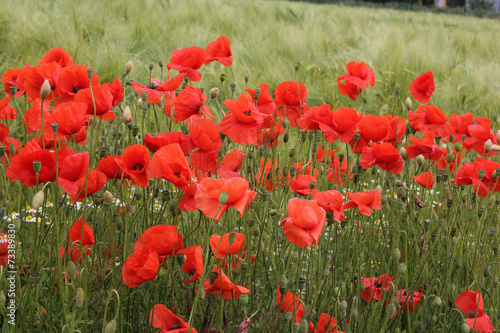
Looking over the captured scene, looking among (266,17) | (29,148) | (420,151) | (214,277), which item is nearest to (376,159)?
(420,151)

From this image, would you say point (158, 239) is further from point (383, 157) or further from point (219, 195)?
point (383, 157)

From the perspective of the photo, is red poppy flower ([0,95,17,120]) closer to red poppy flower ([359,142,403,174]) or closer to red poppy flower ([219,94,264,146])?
red poppy flower ([219,94,264,146])

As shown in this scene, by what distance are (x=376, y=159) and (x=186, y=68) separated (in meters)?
0.56

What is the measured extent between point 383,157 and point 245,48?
2.35m

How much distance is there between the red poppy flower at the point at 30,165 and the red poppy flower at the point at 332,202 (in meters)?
0.47

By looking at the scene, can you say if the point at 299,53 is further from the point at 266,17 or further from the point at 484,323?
the point at 484,323

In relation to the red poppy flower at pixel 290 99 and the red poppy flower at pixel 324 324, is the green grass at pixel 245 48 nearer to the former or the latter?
the red poppy flower at pixel 290 99

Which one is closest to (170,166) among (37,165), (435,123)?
(37,165)

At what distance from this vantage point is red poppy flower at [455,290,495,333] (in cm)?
93

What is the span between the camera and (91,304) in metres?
0.96

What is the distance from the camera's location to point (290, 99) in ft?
4.22

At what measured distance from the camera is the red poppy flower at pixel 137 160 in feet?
2.70

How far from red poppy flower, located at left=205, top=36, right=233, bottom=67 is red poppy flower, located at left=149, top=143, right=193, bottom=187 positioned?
647 millimetres

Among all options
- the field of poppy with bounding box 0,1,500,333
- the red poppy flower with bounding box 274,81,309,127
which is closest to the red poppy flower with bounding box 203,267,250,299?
the field of poppy with bounding box 0,1,500,333
